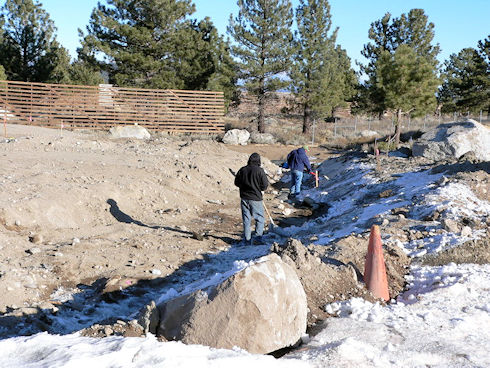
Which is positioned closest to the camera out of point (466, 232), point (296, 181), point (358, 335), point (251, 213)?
point (358, 335)

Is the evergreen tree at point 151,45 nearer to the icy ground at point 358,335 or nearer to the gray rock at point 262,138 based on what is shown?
the gray rock at point 262,138

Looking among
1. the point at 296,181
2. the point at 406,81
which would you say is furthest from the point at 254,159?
the point at 406,81

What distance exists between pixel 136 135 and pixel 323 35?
13989 millimetres

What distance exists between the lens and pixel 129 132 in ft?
81.7

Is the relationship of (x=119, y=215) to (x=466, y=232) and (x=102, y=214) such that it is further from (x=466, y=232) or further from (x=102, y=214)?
(x=466, y=232)

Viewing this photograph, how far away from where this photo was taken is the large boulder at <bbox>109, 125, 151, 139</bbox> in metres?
24.6

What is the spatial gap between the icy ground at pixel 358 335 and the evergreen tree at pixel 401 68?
15532 mm

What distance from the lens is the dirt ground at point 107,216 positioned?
21.7 feet

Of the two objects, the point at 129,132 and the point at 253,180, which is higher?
the point at 129,132

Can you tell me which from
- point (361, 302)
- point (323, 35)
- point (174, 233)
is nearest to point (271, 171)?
point (174, 233)

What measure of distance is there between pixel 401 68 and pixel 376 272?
20605 mm

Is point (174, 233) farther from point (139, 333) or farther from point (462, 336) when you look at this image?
point (462, 336)

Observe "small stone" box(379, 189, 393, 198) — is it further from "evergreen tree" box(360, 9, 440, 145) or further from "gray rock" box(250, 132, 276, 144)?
"gray rock" box(250, 132, 276, 144)

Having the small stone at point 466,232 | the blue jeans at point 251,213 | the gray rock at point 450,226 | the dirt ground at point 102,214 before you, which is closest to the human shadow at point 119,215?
the dirt ground at point 102,214
